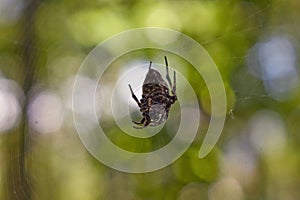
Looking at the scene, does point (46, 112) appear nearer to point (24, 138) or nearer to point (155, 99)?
point (24, 138)

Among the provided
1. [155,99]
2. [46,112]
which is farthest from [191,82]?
[46,112]

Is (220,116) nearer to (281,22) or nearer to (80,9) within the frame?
(281,22)

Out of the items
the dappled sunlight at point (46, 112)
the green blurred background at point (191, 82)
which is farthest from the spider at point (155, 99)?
the dappled sunlight at point (46, 112)

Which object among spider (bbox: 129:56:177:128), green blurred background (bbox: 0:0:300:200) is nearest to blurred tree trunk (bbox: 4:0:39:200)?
green blurred background (bbox: 0:0:300:200)

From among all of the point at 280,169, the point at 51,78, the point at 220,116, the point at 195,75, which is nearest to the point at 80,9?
the point at 51,78

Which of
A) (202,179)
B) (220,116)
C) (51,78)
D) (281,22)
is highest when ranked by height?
(281,22)

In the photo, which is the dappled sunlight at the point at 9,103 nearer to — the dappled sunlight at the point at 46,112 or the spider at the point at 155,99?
the dappled sunlight at the point at 46,112

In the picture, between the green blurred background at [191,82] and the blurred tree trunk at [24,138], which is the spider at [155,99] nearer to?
the green blurred background at [191,82]

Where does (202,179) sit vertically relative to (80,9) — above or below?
below
